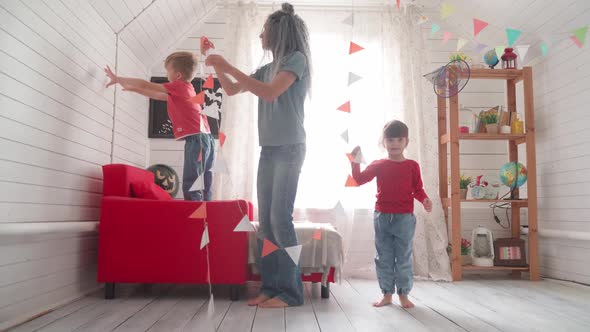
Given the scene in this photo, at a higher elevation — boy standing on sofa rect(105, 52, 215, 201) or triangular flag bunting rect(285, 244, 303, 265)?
boy standing on sofa rect(105, 52, 215, 201)

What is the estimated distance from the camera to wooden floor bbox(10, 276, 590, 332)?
6.40 feet

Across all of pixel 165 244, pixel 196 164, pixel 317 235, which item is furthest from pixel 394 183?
pixel 165 244

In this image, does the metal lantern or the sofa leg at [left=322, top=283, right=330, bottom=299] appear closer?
the sofa leg at [left=322, top=283, right=330, bottom=299]

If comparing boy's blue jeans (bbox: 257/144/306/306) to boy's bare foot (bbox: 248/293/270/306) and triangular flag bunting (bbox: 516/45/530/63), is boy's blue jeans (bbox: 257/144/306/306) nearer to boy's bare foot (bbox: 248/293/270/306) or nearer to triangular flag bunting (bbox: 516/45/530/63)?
boy's bare foot (bbox: 248/293/270/306)

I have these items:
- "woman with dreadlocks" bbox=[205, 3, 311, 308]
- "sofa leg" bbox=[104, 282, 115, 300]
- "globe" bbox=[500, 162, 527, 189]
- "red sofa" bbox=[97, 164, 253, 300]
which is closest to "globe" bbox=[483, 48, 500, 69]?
"globe" bbox=[500, 162, 527, 189]

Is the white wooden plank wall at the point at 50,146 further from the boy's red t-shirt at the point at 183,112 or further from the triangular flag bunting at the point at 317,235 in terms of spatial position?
the triangular flag bunting at the point at 317,235

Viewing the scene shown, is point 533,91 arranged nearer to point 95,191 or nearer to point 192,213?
point 192,213

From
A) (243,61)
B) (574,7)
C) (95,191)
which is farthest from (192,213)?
(574,7)

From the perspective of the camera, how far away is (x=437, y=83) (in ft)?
11.8

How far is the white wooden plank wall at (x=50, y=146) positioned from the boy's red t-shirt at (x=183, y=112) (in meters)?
0.42

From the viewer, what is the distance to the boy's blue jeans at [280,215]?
2246 mm

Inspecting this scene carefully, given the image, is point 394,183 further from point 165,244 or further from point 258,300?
point 165,244

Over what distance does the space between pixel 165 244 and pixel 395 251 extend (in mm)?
1226

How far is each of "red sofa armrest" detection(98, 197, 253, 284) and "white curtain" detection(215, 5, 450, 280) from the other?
1.18m
